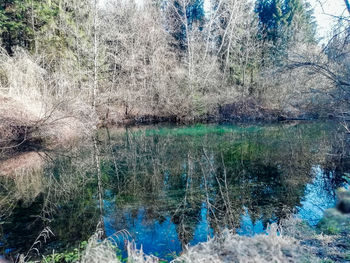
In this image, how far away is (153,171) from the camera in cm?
859

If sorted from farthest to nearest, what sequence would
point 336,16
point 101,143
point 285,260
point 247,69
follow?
1. point 247,69
2. point 101,143
3. point 336,16
4. point 285,260

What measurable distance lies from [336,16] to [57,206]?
29.8 ft

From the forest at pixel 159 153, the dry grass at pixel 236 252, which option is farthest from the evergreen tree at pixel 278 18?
the dry grass at pixel 236 252

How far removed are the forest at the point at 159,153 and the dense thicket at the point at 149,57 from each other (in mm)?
165

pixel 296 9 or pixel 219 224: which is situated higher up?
pixel 296 9

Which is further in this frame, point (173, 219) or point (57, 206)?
point (57, 206)

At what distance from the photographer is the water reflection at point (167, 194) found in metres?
4.77

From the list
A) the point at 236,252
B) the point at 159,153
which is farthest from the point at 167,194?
the point at 159,153

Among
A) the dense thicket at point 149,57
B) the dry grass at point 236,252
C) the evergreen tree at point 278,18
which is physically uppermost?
the evergreen tree at point 278,18

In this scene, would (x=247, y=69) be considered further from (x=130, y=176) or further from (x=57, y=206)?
(x=57, y=206)

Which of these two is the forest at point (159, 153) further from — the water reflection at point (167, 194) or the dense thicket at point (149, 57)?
the dense thicket at point (149, 57)

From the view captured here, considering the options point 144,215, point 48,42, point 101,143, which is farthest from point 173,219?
point 48,42

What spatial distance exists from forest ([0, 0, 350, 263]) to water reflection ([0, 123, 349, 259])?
0.04 m

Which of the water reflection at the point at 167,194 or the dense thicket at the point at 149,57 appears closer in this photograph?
the water reflection at the point at 167,194
